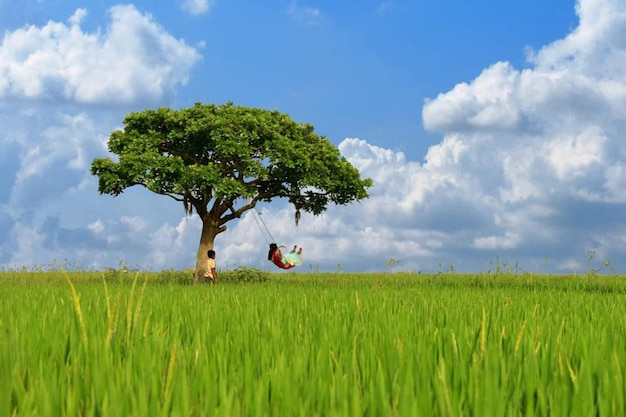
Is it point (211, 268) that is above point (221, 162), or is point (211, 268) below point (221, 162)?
below

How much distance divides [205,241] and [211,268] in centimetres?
208

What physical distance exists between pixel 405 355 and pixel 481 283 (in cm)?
1826

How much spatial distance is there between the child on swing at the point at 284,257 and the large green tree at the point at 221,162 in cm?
260

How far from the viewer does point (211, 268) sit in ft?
85.3

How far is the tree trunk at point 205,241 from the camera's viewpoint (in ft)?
87.9

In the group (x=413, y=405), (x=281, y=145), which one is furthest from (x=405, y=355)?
(x=281, y=145)

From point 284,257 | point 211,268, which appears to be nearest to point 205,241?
point 211,268

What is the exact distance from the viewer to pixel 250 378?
107 inches

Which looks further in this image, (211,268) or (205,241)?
(205,241)

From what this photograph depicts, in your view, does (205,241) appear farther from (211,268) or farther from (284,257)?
(284,257)

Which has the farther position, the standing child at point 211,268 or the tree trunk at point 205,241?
the tree trunk at point 205,241

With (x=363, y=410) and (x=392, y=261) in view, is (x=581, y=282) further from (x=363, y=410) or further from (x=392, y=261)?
(x=363, y=410)

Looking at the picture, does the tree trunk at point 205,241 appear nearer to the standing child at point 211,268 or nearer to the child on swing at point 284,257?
the standing child at point 211,268

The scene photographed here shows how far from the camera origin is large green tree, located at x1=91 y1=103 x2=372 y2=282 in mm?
25453
